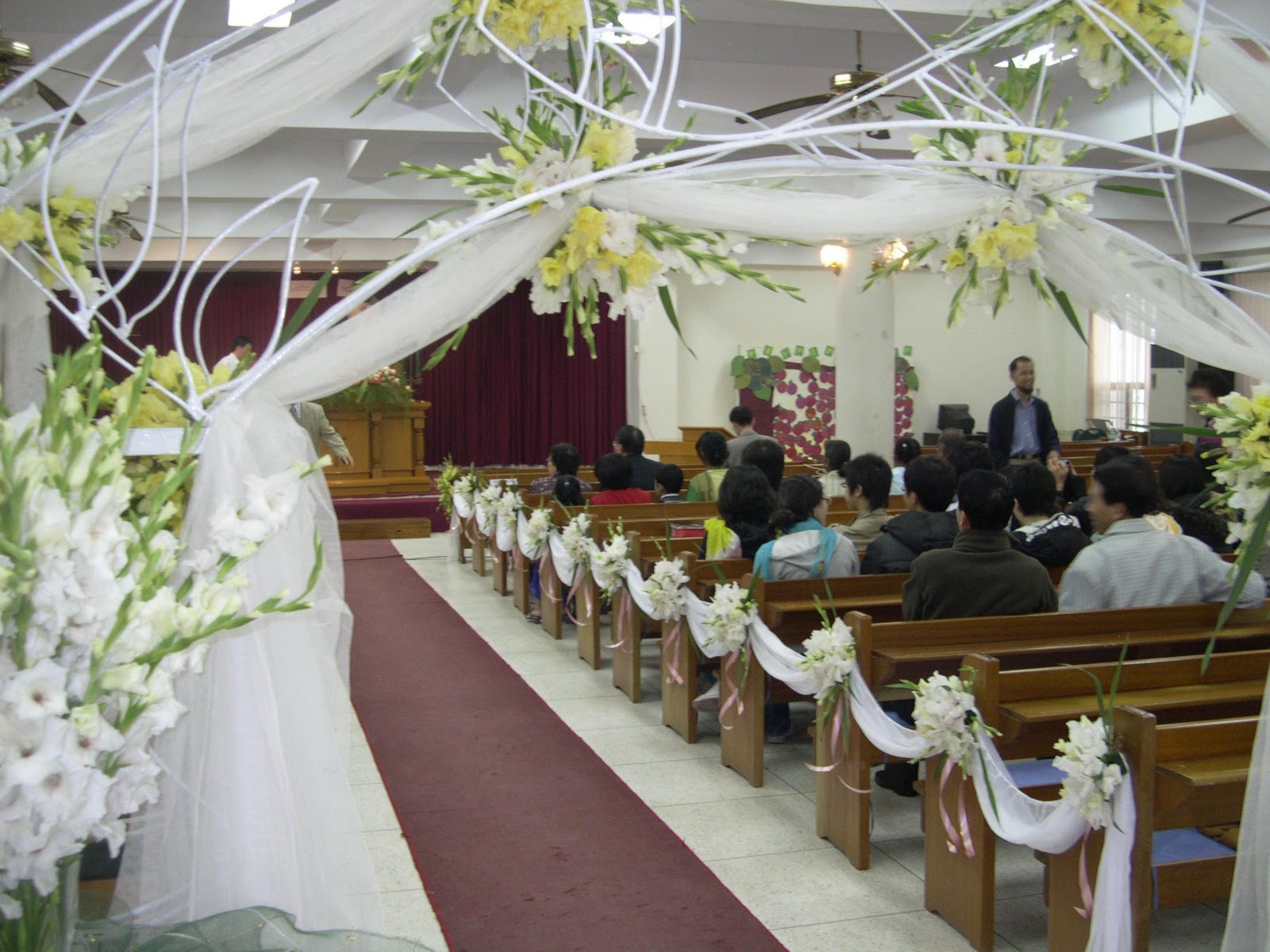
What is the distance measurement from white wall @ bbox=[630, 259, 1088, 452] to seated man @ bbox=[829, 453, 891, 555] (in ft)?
32.2

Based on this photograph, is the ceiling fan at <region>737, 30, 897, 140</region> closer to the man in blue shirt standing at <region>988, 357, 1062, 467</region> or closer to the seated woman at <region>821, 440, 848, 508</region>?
the man in blue shirt standing at <region>988, 357, 1062, 467</region>

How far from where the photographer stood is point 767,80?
332 inches

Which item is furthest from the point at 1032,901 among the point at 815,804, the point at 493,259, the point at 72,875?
the point at 72,875

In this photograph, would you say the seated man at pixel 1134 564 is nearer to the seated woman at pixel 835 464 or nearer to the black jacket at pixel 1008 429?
the seated woman at pixel 835 464

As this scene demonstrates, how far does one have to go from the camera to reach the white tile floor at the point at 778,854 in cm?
321

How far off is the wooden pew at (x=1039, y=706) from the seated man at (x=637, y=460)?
4.11 m

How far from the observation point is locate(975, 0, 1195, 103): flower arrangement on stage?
2713 mm

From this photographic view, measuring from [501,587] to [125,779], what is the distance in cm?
674

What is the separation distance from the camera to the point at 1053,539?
4.63m

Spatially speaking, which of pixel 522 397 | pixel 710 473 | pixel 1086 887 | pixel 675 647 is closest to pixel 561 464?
pixel 710 473

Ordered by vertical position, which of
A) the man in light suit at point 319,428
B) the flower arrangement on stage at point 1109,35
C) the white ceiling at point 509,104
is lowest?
the man in light suit at point 319,428

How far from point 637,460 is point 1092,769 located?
4969 millimetres

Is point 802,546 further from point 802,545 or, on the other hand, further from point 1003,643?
point 1003,643

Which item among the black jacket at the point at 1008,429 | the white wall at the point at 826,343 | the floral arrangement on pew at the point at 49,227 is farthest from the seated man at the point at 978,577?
the white wall at the point at 826,343
